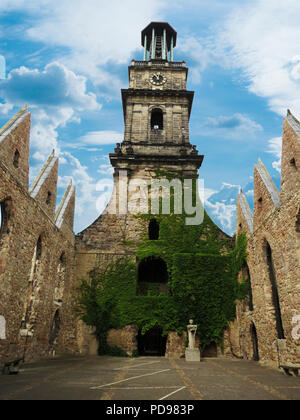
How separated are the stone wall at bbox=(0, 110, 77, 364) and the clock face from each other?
14501 millimetres

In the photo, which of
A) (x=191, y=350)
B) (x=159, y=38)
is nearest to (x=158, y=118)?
(x=159, y=38)

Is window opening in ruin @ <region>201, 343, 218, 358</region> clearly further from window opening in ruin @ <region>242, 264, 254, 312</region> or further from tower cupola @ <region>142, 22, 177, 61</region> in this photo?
tower cupola @ <region>142, 22, 177, 61</region>

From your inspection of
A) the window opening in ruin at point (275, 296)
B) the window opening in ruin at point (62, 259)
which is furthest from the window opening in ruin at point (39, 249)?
the window opening in ruin at point (275, 296)

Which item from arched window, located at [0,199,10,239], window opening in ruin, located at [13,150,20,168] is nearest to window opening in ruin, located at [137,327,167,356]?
arched window, located at [0,199,10,239]

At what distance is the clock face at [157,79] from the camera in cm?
2653

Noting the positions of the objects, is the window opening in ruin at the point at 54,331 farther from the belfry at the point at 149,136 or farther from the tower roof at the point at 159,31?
the tower roof at the point at 159,31

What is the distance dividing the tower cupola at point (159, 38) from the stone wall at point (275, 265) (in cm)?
2106

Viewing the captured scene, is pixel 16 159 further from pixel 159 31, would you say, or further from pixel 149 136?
pixel 159 31

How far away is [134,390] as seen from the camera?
664cm

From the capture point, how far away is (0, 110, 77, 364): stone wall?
10.5 m

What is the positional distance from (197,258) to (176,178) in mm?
6675

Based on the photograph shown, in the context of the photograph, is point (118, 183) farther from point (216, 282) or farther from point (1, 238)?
point (1, 238)
